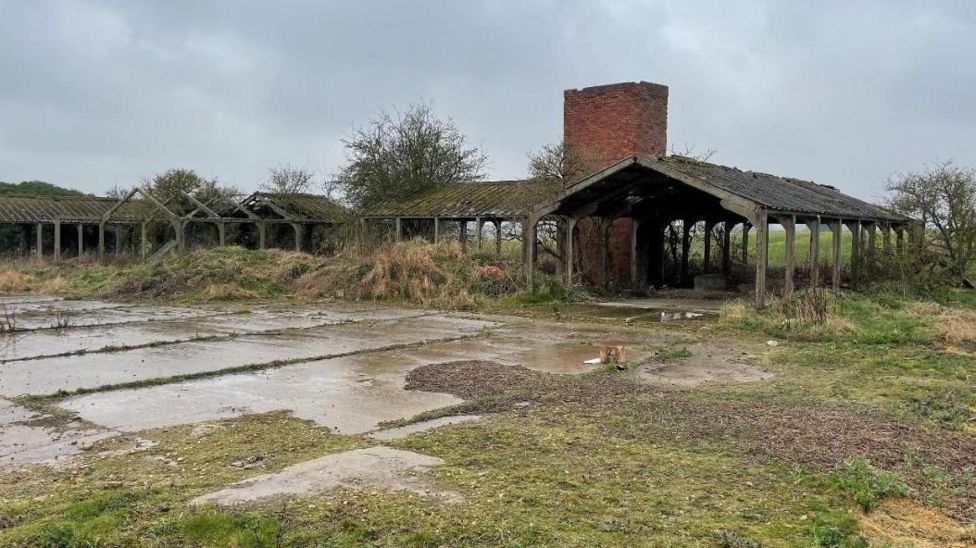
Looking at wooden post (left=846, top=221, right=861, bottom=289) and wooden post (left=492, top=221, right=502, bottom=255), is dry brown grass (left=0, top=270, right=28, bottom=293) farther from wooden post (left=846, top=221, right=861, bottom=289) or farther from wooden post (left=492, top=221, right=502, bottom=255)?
wooden post (left=846, top=221, right=861, bottom=289)

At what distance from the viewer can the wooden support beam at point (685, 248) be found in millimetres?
23188

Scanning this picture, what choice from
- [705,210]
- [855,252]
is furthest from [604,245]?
[855,252]

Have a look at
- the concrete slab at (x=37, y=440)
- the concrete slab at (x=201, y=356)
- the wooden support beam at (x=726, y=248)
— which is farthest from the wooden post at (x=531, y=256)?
the concrete slab at (x=37, y=440)

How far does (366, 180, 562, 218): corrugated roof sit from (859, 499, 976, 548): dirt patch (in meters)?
16.5

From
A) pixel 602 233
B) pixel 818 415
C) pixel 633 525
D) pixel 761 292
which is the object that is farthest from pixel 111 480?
pixel 602 233

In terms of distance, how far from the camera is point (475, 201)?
1001 inches

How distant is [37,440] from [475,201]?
19769 millimetres

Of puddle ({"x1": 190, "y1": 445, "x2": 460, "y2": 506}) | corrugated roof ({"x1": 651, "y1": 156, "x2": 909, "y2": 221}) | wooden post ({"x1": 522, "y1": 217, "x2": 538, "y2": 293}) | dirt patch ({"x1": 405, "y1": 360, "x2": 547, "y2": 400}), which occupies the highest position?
corrugated roof ({"x1": 651, "y1": 156, "x2": 909, "y2": 221})

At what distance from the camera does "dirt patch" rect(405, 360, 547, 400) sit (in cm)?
818

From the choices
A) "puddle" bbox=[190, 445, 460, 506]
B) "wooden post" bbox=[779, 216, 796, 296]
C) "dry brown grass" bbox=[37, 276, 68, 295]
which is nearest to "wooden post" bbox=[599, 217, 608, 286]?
"wooden post" bbox=[779, 216, 796, 296]

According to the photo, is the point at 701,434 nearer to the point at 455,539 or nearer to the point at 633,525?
the point at 633,525

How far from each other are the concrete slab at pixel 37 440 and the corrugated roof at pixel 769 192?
483 inches

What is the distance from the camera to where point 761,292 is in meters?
15.2

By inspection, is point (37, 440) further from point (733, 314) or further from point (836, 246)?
point (836, 246)
